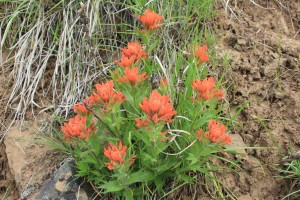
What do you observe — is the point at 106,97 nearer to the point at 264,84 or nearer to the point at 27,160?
the point at 27,160

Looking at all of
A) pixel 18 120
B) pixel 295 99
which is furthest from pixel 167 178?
pixel 18 120

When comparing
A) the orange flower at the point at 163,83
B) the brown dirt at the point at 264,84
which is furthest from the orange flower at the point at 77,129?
the brown dirt at the point at 264,84

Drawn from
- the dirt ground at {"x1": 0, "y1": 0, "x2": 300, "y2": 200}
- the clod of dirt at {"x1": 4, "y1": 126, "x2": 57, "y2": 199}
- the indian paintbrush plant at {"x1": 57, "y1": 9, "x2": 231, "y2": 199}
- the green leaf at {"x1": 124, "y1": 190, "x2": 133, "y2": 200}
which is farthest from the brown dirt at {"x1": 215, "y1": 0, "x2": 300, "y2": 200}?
the clod of dirt at {"x1": 4, "y1": 126, "x2": 57, "y2": 199}

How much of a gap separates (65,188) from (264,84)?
1.23 metres

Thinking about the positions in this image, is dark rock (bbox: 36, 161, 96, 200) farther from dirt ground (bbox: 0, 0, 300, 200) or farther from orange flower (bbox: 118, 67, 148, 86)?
orange flower (bbox: 118, 67, 148, 86)

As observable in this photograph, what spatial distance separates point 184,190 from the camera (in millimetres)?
2121

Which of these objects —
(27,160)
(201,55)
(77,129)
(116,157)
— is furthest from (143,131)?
(27,160)

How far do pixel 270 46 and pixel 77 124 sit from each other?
1.38m

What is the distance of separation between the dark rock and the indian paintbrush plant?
0.06m

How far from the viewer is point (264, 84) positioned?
8.11ft

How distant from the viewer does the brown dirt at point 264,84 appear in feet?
7.14

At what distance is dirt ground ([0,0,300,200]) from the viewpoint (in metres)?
2.18

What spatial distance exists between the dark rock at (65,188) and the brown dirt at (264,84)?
69cm

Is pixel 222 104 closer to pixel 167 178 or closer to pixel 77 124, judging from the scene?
pixel 167 178
